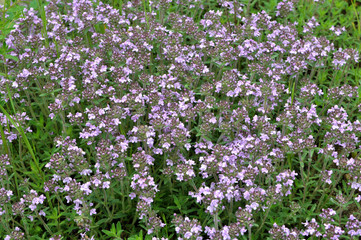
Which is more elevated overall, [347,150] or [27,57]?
[27,57]

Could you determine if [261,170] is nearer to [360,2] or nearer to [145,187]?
[145,187]

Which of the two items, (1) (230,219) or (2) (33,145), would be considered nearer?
(1) (230,219)

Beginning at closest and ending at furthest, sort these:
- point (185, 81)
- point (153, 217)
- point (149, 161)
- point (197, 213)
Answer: point (153, 217) < point (149, 161) < point (197, 213) < point (185, 81)

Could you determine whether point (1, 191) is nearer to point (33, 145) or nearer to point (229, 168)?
point (33, 145)

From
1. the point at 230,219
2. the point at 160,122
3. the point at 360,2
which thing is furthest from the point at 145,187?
the point at 360,2

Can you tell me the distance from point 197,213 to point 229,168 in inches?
33.7

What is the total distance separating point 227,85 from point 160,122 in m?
1.01

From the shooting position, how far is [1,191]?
4.24 metres

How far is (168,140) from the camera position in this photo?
4.54m

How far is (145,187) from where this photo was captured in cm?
430

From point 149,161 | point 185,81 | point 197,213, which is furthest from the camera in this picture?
point 185,81

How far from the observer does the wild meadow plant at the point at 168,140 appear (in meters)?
4.33

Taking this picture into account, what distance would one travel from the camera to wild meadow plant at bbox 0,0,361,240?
433cm

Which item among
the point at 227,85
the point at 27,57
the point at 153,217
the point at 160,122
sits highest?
the point at 27,57
